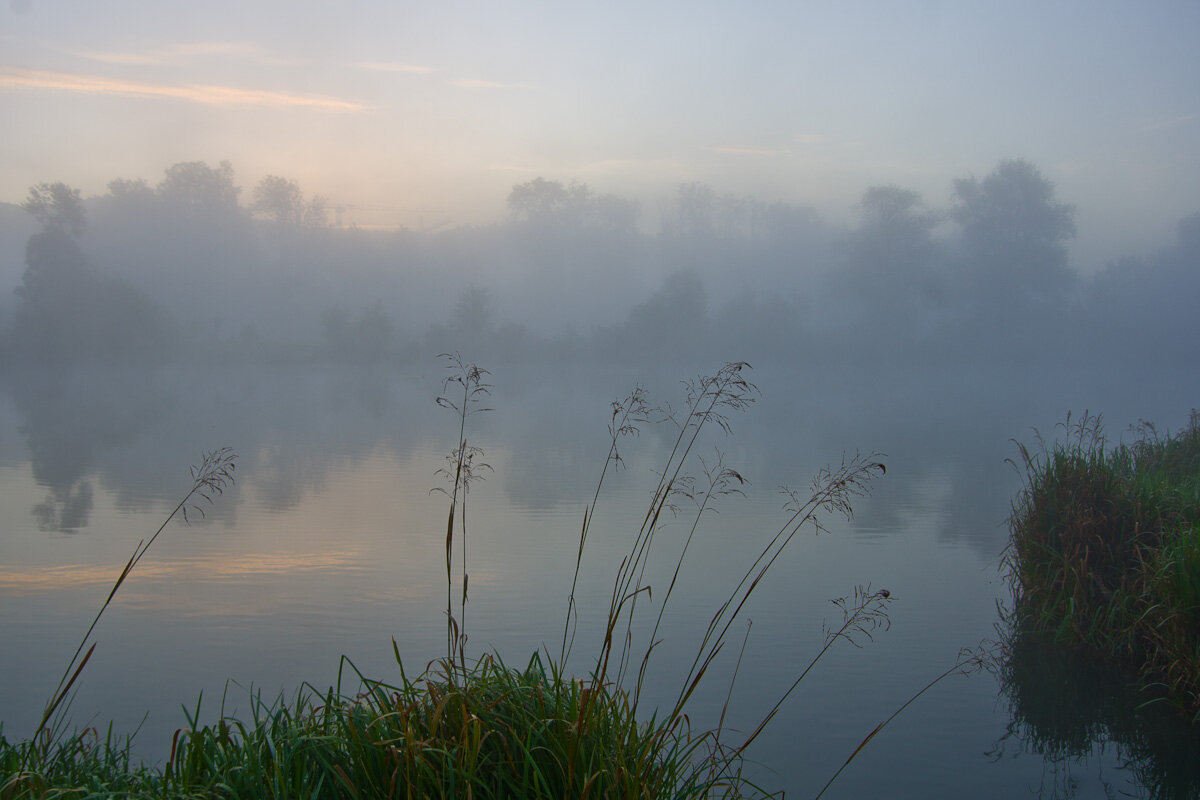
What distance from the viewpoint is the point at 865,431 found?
126 feet

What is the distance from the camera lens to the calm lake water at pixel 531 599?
272 inches

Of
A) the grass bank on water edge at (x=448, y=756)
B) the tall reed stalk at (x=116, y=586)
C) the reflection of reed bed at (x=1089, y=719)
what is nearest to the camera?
the tall reed stalk at (x=116, y=586)

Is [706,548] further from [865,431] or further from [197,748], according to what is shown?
[865,431]

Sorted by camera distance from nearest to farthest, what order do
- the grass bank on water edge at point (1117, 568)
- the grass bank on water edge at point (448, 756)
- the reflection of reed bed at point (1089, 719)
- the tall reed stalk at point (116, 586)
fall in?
1. the tall reed stalk at point (116, 586)
2. the grass bank on water edge at point (448, 756)
3. the reflection of reed bed at point (1089, 719)
4. the grass bank on water edge at point (1117, 568)

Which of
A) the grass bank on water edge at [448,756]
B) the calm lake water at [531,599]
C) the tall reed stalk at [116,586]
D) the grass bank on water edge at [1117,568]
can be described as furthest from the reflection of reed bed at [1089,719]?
the tall reed stalk at [116,586]

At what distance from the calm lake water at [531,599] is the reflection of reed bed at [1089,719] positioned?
2cm

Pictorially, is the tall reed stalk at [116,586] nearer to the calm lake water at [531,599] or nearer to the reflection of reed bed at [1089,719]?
the calm lake water at [531,599]

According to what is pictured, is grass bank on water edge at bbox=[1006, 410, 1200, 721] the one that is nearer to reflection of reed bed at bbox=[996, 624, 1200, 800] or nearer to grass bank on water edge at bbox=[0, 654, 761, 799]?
reflection of reed bed at bbox=[996, 624, 1200, 800]

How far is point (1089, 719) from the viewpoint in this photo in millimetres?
7316

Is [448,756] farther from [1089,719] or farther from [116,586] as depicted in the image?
[1089,719]

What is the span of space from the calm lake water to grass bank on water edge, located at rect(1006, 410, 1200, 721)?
442 mm

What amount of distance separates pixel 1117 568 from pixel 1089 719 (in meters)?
1.83

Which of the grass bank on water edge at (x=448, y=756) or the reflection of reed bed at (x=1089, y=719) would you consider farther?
the reflection of reed bed at (x=1089, y=719)

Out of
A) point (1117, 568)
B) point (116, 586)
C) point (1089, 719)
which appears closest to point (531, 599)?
point (1089, 719)
